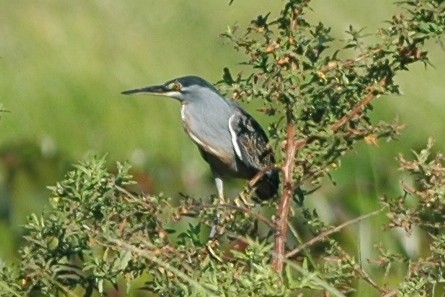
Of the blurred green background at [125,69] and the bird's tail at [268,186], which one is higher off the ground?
the blurred green background at [125,69]

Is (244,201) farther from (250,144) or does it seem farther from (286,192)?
(250,144)

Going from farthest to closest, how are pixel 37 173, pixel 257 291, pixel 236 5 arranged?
pixel 236 5 → pixel 37 173 → pixel 257 291

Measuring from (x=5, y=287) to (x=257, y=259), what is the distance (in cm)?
56

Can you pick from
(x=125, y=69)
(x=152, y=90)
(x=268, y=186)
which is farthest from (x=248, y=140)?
(x=125, y=69)

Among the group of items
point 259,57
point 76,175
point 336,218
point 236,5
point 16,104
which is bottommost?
point 76,175

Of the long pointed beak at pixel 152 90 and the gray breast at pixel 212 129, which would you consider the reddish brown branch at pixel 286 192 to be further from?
the gray breast at pixel 212 129

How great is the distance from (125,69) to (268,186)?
820cm

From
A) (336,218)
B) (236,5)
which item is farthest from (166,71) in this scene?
(336,218)

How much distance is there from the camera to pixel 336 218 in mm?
6914

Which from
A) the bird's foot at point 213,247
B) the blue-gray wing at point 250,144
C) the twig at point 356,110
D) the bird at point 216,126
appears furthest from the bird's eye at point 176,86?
the twig at point 356,110

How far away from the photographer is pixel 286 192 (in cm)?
347

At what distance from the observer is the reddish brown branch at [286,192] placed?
344cm

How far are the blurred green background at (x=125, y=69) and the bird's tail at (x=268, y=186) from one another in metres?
5.02

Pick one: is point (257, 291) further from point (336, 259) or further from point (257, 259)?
point (336, 259)
